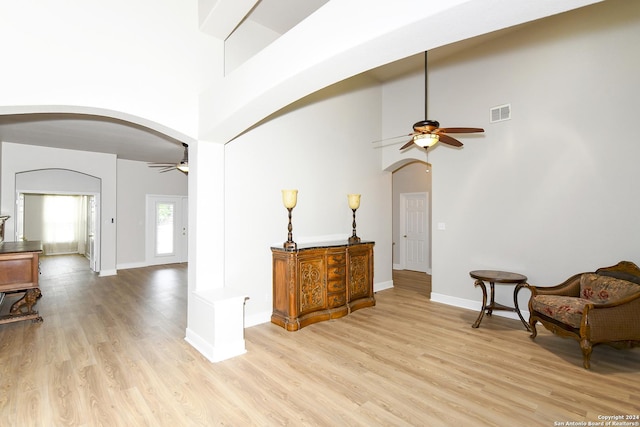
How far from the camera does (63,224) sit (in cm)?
1120

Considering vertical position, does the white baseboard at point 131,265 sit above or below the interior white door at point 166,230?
below

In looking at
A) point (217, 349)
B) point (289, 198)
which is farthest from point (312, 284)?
point (217, 349)

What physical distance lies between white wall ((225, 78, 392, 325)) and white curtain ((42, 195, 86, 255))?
1001cm

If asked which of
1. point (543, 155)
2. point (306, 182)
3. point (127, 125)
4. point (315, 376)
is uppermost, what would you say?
point (127, 125)

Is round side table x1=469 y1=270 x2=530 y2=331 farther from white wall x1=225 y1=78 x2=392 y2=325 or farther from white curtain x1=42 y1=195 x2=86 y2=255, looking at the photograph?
white curtain x1=42 y1=195 x2=86 y2=255

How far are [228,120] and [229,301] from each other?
6.11ft

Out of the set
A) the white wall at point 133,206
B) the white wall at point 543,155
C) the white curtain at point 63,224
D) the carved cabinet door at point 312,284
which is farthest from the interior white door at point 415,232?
the white curtain at point 63,224

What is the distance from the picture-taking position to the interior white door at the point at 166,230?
889cm

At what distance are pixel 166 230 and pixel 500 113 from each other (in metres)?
8.88

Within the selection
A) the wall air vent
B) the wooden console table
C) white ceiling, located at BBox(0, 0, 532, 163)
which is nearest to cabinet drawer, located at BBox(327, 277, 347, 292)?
the wall air vent

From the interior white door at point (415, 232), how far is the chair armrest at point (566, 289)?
423 centimetres

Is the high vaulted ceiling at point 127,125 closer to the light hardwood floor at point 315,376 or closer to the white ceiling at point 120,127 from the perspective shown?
the white ceiling at point 120,127

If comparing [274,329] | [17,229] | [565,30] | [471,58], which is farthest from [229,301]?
[17,229]

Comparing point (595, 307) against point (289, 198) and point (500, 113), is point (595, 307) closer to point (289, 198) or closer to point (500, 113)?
point (500, 113)
